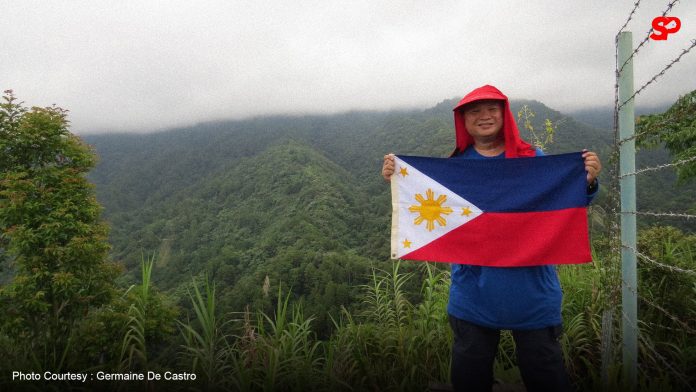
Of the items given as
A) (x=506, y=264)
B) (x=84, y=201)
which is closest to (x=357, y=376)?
(x=506, y=264)

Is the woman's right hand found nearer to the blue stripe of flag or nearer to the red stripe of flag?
the blue stripe of flag

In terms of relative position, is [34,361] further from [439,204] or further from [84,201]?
[84,201]

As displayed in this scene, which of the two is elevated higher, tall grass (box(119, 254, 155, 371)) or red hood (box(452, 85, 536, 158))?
red hood (box(452, 85, 536, 158))

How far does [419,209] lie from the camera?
8.22 ft

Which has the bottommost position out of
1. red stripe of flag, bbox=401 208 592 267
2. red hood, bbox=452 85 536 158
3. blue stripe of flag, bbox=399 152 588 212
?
red stripe of flag, bbox=401 208 592 267

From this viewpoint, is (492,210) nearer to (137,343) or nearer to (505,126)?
(505,126)

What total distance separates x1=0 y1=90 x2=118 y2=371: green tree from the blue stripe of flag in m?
10.5

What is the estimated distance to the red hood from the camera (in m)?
2.03

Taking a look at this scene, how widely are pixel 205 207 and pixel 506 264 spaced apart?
10131cm

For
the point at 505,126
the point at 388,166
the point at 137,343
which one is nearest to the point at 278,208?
the point at 137,343

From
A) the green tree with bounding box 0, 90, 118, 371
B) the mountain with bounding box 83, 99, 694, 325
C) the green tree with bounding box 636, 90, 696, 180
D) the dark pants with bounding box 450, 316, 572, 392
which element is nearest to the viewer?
the dark pants with bounding box 450, 316, 572, 392

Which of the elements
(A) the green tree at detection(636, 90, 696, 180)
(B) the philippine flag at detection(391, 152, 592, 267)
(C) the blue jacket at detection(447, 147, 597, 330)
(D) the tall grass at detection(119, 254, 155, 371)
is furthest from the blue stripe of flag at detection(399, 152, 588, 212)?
(A) the green tree at detection(636, 90, 696, 180)

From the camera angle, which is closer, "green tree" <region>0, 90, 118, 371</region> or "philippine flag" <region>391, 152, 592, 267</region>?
"philippine flag" <region>391, 152, 592, 267</region>

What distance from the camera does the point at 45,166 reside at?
479 inches
